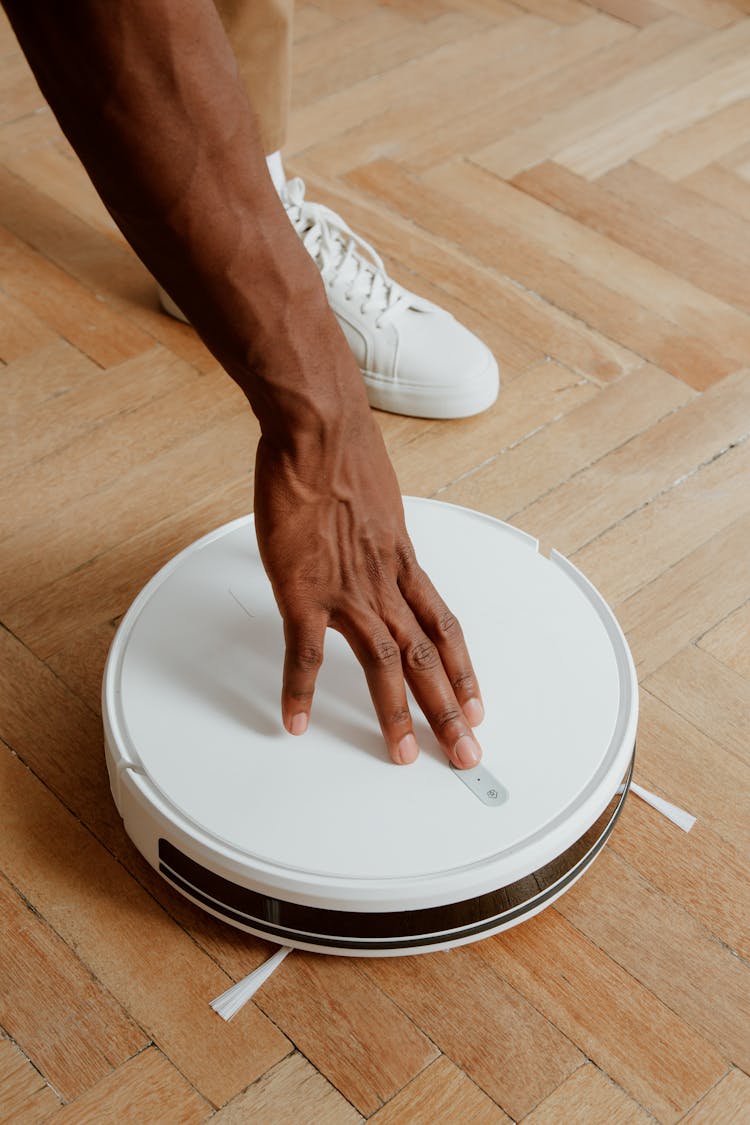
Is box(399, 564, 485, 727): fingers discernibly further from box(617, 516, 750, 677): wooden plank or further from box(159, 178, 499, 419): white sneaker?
box(159, 178, 499, 419): white sneaker

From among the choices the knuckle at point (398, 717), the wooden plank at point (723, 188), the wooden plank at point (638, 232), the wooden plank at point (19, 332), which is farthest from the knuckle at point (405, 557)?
the wooden plank at point (723, 188)

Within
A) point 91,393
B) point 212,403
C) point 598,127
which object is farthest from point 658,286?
point 91,393

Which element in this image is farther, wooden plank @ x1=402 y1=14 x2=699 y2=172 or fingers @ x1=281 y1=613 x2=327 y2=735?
wooden plank @ x1=402 y1=14 x2=699 y2=172

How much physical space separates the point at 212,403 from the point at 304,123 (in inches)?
26.5

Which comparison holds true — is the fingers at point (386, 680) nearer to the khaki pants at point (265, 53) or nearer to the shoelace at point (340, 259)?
the shoelace at point (340, 259)

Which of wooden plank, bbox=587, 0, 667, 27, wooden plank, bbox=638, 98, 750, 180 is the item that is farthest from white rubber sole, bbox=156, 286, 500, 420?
wooden plank, bbox=587, 0, 667, 27

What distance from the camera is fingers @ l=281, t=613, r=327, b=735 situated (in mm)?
854

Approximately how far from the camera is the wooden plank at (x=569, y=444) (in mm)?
1260

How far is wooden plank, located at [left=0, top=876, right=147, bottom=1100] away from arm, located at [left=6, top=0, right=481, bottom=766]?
0.24 m

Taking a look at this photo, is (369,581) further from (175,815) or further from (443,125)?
(443,125)

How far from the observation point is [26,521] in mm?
1216

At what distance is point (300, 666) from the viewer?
854 millimetres

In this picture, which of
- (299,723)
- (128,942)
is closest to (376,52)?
(299,723)

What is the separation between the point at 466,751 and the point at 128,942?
0.29 metres
